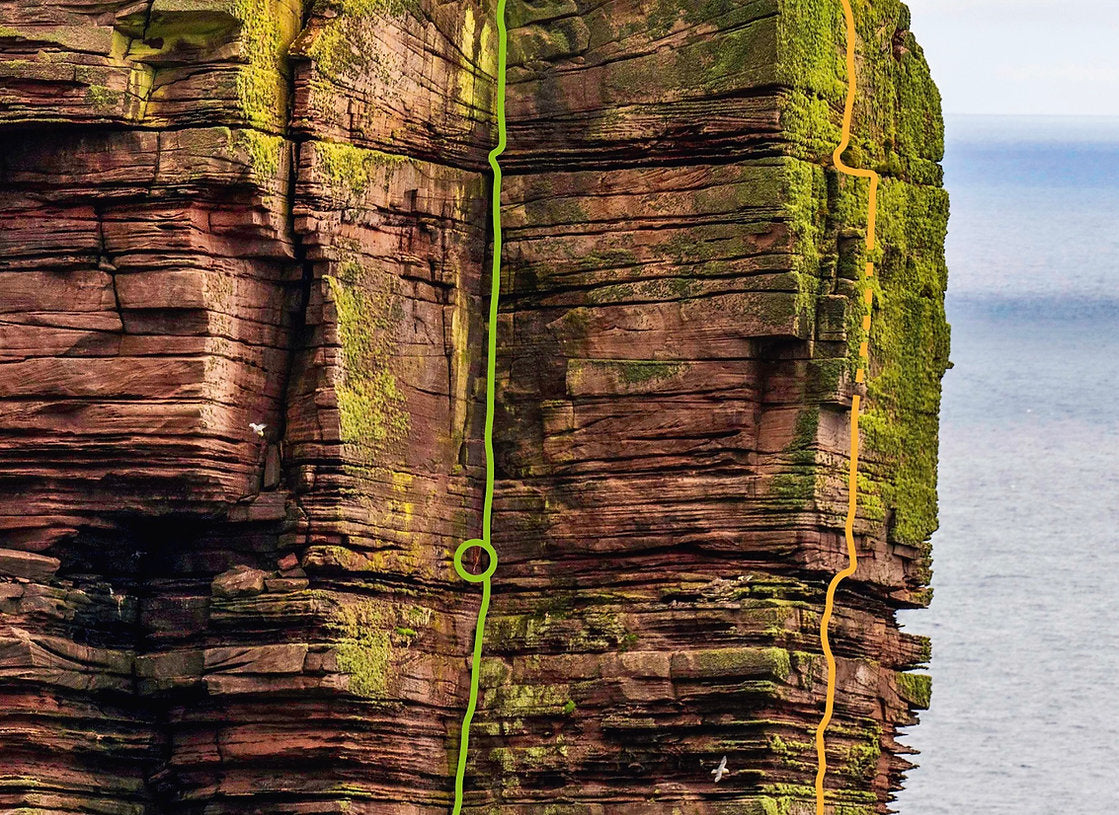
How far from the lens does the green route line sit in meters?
32.3

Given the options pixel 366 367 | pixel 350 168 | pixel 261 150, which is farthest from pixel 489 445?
pixel 261 150

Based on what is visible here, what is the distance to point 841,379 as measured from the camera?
3178cm

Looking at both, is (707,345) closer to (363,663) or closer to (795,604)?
(795,604)

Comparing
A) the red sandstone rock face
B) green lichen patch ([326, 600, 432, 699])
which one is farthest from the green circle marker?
green lichen patch ([326, 600, 432, 699])

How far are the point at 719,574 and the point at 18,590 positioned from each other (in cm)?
790

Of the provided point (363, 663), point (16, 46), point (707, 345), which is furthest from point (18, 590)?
point (707, 345)

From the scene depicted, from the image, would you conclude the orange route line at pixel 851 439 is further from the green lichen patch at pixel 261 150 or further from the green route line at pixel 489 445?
the green lichen patch at pixel 261 150

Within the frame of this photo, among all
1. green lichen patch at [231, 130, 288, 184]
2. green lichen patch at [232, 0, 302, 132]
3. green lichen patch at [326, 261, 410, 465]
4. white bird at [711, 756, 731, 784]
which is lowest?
white bird at [711, 756, 731, 784]

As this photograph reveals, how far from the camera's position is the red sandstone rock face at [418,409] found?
30891mm

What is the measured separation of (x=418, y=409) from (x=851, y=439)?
5060 mm

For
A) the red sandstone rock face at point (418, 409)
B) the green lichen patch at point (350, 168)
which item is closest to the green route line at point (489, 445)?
the red sandstone rock face at point (418, 409)

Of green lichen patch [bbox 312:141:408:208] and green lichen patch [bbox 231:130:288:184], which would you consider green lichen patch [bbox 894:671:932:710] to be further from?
green lichen patch [bbox 231:130:288:184]

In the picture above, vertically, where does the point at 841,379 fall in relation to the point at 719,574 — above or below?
above

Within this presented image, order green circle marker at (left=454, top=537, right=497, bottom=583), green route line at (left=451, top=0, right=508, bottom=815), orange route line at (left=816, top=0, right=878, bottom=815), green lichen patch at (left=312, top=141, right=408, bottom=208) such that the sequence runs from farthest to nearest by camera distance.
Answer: green circle marker at (left=454, top=537, right=497, bottom=583), green route line at (left=451, top=0, right=508, bottom=815), orange route line at (left=816, top=0, right=878, bottom=815), green lichen patch at (left=312, top=141, right=408, bottom=208)
